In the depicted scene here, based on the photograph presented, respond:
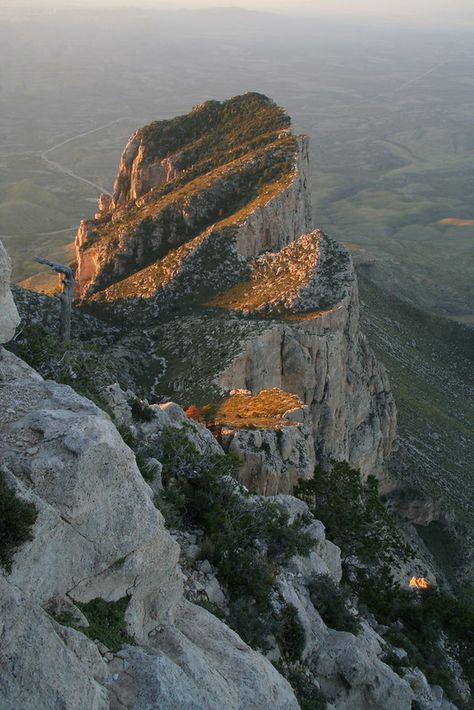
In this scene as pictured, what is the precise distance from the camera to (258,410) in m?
31.6

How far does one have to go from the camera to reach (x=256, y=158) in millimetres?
58312

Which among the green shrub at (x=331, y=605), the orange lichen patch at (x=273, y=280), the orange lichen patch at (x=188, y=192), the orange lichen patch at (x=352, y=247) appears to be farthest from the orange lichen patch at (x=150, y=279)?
the orange lichen patch at (x=352, y=247)

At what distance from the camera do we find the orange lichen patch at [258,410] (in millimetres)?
29156

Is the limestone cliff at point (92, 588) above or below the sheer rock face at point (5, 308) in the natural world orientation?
below

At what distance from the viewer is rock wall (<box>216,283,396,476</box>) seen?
38531 millimetres

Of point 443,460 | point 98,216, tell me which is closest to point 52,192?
point 98,216

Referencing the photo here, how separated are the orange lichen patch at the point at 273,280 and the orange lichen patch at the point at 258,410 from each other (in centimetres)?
993

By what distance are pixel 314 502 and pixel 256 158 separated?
122 ft

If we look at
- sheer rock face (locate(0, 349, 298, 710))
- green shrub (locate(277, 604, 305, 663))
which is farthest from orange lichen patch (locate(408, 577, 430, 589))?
sheer rock face (locate(0, 349, 298, 710))

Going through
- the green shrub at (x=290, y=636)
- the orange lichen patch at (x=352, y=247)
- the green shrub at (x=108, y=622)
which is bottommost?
the orange lichen patch at (x=352, y=247)

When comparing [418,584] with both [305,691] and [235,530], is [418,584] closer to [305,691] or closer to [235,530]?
[235,530]

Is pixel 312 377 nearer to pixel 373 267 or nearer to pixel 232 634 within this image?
pixel 232 634

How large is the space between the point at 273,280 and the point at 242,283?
2.15m

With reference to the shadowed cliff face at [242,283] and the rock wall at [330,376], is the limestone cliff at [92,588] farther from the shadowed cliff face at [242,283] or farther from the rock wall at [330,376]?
the rock wall at [330,376]
